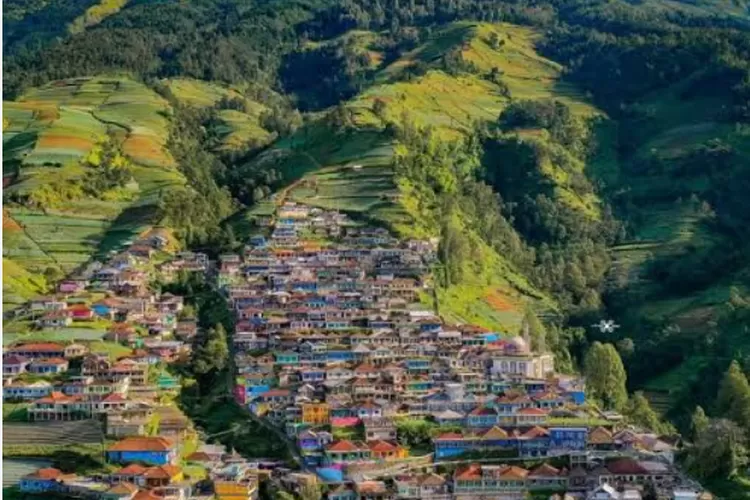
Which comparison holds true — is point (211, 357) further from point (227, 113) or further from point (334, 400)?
point (227, 113)

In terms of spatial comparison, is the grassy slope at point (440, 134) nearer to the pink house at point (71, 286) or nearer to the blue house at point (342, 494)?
the pink house at point (71, 286)

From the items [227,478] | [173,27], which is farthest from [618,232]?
[173,27]

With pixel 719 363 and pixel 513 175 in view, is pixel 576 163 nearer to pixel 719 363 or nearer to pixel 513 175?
pixel 513 175

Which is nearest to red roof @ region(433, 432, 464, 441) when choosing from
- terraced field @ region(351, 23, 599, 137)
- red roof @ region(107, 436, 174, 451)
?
red roof @ region(107, 436, 174, 451)

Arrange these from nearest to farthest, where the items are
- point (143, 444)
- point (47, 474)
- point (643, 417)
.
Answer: point (47, 474) → point (143, 444) → point (643, 417)

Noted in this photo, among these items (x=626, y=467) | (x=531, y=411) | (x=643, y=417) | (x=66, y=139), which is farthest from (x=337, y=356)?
(x=66, y=139)

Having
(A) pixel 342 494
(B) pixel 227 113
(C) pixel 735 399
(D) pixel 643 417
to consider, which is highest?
(B) pixel 227 113
